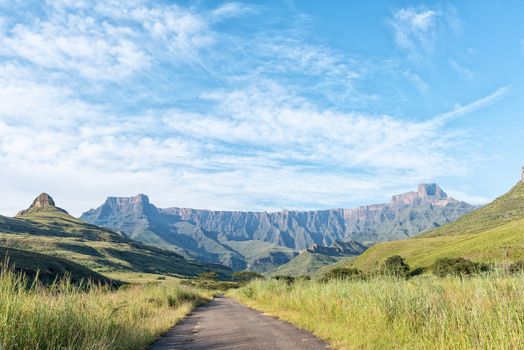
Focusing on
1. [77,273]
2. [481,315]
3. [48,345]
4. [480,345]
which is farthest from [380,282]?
[77,273]

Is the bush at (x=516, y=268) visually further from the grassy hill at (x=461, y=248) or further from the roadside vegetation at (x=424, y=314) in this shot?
the grassy hill at (x=461, y=248)

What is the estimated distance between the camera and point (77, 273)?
58.2 meters

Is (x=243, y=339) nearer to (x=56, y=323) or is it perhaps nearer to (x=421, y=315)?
(x=421, y=315)

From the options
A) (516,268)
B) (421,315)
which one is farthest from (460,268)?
(421,315)

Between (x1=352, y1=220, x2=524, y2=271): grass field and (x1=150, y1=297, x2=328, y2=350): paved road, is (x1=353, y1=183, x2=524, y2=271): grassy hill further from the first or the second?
(x1=150, y1=297, x2=328, y2=350): paved road

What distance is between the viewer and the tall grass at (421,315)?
8.44 m

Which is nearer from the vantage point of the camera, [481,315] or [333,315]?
[481,315]

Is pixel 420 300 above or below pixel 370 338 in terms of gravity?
above

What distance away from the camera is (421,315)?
1241cm

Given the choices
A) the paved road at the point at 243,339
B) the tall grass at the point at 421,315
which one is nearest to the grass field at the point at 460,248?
the tall grass at the point at 421,315

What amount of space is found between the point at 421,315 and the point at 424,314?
0.54 m

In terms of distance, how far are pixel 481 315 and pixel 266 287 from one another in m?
32.2

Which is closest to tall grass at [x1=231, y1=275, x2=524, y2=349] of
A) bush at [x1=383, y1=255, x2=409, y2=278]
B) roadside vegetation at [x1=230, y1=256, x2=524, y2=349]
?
roadside vegetation at [x1=230, y1=256, x2=524, y2=349]

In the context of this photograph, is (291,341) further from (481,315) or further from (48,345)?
(48,345)
